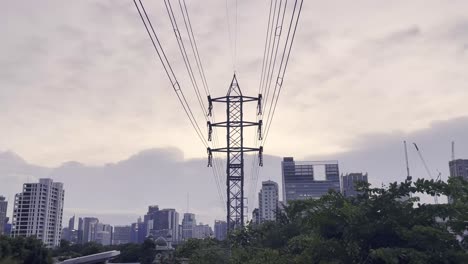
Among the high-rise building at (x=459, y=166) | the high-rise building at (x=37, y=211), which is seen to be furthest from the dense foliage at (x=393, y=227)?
the high-rise building at (x=37, y=211)

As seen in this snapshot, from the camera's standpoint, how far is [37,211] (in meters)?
159

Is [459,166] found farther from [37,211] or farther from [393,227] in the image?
[393,227]

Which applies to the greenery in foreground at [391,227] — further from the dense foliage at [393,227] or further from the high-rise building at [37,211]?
the high-rise building at [37,211]

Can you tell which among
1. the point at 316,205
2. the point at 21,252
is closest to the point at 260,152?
the point at 316,205

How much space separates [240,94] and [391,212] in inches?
807

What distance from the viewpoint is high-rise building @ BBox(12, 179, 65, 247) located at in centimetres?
15700

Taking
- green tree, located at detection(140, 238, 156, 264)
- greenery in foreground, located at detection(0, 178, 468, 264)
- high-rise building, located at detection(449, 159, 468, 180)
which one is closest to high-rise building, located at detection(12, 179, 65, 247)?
green tree, located at detection(140, 238, 156, 264)

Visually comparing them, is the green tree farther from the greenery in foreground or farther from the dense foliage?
the dense foliage

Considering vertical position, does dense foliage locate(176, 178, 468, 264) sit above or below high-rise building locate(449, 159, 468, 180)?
below

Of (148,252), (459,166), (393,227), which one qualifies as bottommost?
(148,252)

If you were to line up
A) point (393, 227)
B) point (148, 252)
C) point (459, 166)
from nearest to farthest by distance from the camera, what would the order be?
point (393, 227) → point (148, 252) → point (459, 166)

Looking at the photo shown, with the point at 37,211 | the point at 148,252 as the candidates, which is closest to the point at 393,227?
the point at 148,252

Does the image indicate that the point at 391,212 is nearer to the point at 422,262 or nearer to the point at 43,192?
the point at 422,262

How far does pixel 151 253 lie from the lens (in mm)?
92312
